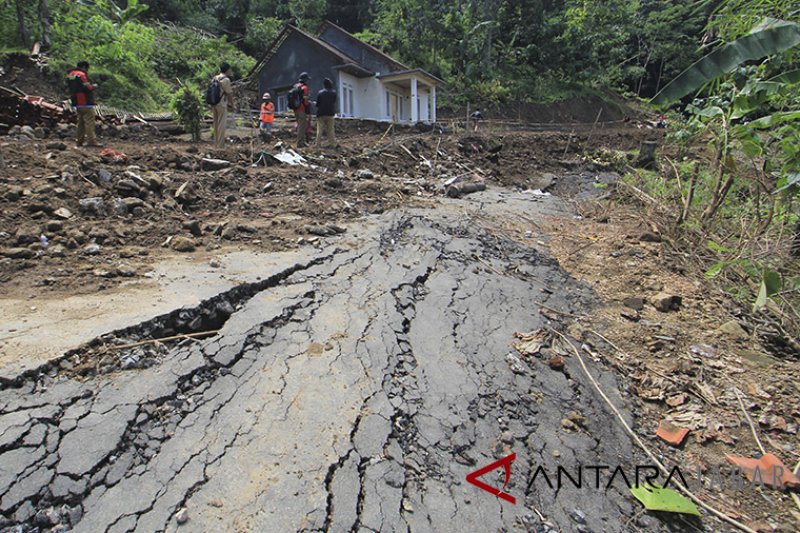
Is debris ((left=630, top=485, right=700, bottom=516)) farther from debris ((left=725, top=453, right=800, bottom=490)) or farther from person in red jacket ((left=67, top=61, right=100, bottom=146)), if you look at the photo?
person in red jacket ((left=67, top=61, right=100, bottom=146))

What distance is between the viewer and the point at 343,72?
20.4m

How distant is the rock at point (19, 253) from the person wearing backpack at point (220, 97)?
5.79m

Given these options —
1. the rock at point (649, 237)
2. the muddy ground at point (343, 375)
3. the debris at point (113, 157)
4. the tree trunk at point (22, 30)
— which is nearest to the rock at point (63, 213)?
A: the muddy ground at point (343, 375)

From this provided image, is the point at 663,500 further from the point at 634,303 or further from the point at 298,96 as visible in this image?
the point at 298,96

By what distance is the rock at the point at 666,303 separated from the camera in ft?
15.2

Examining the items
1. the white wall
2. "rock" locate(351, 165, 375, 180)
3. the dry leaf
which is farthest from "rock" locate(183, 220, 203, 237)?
the white wall

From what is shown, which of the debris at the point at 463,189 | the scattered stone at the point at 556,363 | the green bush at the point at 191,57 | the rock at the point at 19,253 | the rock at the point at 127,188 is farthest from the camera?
the green bush at the point at 191,57

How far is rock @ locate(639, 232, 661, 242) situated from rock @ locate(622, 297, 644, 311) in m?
2.29

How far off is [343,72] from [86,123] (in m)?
14.3


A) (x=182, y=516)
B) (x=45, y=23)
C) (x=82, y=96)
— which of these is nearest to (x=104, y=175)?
(x=82, y=96)

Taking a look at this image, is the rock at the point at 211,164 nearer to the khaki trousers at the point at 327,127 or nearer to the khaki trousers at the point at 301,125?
the khaki trousers at the point at 327,127

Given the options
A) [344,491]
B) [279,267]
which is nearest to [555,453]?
[344,491]

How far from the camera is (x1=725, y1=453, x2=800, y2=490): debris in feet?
8.57

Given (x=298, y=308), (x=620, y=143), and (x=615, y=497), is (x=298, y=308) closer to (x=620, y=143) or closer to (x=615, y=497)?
(x=615, y=497)
